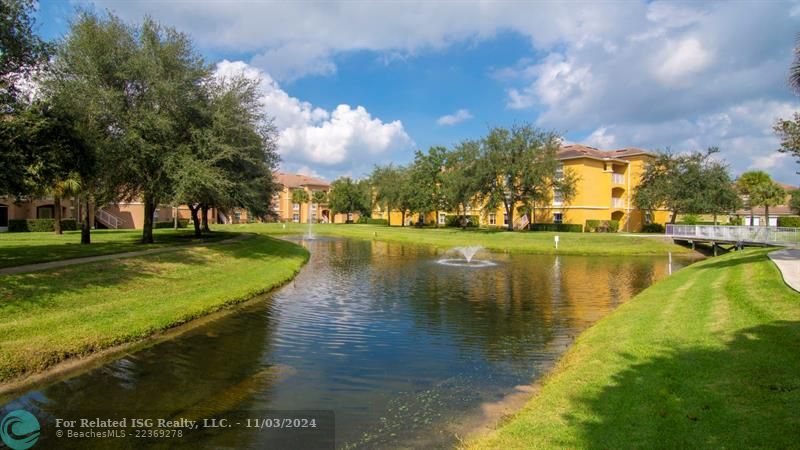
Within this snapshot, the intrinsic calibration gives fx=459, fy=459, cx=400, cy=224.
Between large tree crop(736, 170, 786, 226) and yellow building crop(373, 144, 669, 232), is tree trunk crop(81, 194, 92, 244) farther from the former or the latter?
large tree crop(736, 170, 786, 226)

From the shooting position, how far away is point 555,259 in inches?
1403

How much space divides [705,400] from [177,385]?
9043mm

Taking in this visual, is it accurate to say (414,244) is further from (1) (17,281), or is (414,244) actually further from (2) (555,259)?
(1) (17,281)

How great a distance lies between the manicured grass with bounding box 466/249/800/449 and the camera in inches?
223

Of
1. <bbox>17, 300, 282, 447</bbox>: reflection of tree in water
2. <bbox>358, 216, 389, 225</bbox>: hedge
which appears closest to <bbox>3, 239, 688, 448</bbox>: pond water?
<bbox>17, 300, 282, 447</bbox>: reflection of tree in water

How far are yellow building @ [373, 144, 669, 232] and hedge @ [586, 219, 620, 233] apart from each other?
1379mm

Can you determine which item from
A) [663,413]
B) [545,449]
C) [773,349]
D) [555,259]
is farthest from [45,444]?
[555,259]

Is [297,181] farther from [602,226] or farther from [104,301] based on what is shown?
[104,301]

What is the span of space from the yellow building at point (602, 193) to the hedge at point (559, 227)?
2.52 meters

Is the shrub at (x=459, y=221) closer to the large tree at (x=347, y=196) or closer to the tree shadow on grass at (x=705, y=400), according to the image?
the large tree at (x=347, y=196)

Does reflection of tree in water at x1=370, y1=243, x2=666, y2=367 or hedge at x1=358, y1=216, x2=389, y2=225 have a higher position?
hedge at x1=358, y1=216, x2=389, y2=225

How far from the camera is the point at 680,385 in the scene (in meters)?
7.23

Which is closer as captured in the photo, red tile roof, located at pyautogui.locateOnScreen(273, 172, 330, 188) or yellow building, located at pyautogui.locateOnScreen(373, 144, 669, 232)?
yellow building, located at pyautogui.locateOnScreen(373, 144, 669, 232)

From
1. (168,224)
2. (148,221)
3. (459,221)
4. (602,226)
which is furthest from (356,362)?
(459,221)
